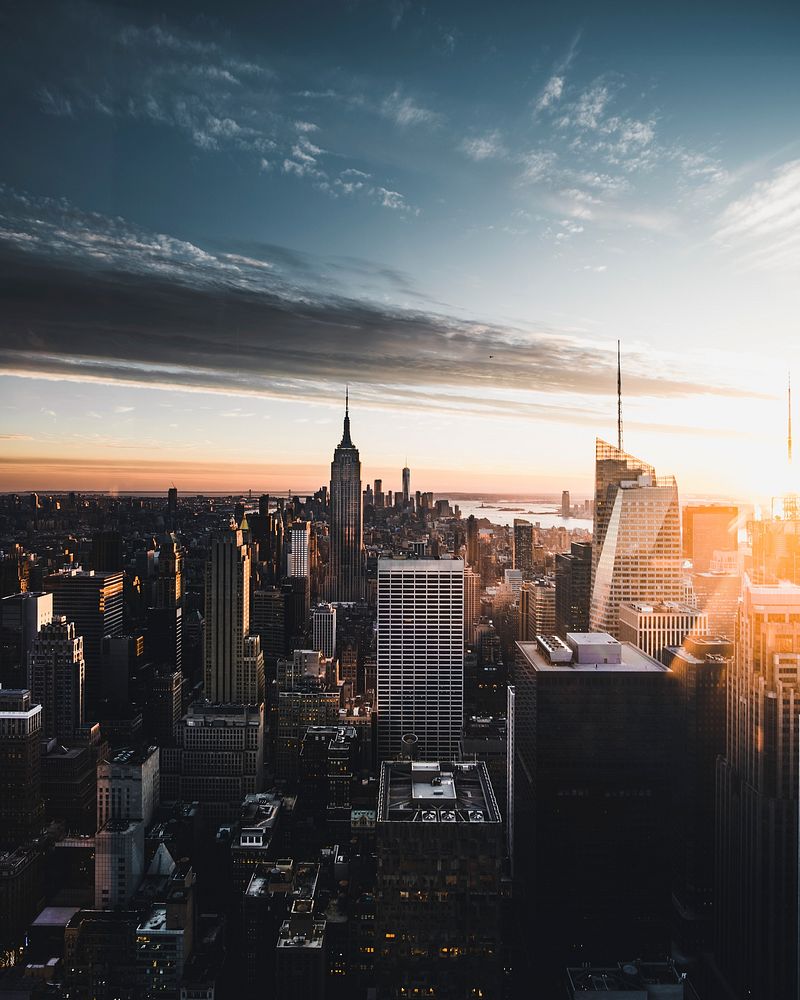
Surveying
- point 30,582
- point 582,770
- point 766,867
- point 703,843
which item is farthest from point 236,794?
point 766,867

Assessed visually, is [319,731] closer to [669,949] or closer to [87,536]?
[87,536]

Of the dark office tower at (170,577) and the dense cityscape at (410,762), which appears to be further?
the dark office tower at (170,577)

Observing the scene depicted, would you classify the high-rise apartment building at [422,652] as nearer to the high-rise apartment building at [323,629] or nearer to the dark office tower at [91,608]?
the high-rise apartment building at [323,629]

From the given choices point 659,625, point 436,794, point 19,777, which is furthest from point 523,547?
point 19,777

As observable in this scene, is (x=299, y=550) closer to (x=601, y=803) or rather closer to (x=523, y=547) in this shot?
(x=523, y=547)

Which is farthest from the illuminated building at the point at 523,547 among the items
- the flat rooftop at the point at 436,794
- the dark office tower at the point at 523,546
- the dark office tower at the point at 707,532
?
the flat rooftop at the point at 436,794

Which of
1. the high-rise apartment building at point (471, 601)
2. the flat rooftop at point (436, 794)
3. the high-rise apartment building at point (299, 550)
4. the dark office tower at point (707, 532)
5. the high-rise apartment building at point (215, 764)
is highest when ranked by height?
the dark office tower at point (707, 532)
